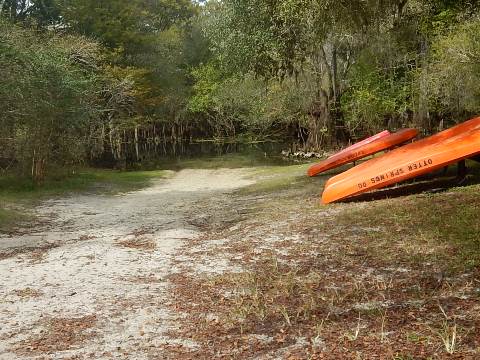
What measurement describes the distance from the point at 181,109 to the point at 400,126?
2387cm

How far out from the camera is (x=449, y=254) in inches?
225

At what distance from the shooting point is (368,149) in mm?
14727

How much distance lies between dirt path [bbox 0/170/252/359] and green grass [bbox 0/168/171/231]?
642 millimetres

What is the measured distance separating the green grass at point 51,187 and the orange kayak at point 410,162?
6238mm

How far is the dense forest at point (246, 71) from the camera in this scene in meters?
13.4

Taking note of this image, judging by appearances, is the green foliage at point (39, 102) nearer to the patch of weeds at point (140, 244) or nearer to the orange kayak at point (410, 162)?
the patch of weeds at point (140, 244)

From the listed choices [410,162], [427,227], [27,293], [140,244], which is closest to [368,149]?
[410,162]

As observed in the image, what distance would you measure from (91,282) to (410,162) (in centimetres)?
558

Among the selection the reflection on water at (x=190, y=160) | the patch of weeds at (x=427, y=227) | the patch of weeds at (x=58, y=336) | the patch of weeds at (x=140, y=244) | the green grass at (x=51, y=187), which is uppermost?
the reflection on water at (x=190, y=160)

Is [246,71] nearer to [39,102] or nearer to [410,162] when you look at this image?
[39,102]

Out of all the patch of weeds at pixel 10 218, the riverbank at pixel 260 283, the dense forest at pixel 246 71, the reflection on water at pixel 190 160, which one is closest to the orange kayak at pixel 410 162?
the riverbank at pixel 260 283

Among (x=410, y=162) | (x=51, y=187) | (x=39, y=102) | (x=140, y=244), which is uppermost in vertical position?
(x=39, y=102)

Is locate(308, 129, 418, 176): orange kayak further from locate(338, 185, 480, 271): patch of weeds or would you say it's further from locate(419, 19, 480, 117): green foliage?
locate(338, 185, 480, 271): patch of weeds

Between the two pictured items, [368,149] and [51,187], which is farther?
[51,187]
